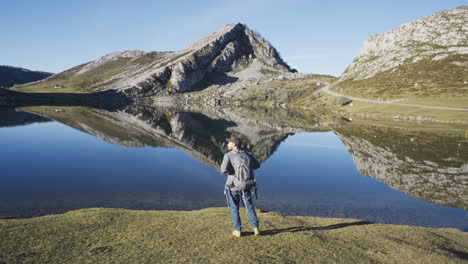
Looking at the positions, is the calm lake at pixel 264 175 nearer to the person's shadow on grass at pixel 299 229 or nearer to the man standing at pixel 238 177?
the person's shadow on grass at pixel 299 229

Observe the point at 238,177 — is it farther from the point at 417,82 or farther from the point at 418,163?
the point at 417,82

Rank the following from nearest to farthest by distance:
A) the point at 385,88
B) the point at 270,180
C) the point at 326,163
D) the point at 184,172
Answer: the point at 270,180 < the point at 184,172 < the point at 326,163 < the point at 385,88

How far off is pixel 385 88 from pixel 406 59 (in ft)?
159

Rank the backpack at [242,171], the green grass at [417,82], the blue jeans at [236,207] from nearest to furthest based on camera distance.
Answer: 1. the backpack at [242,171]
2. the blue jeans at [236,207]
3. the green grass at [417,82]

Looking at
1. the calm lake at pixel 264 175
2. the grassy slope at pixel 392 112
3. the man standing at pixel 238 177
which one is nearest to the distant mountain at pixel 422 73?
the grassy slope at pixel 392 112

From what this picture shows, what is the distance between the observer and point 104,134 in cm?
6844

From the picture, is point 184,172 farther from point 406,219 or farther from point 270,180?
point 406,219

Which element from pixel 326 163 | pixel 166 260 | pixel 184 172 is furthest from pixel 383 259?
pixel 326 163

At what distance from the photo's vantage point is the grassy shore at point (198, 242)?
401 inches

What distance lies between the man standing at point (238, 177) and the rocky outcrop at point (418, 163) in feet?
76.2

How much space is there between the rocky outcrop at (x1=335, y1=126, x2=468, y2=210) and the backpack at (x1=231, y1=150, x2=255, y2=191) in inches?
928

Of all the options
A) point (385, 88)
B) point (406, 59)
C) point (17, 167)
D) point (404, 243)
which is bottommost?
point (17, 167)

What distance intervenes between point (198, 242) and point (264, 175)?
1015 inches

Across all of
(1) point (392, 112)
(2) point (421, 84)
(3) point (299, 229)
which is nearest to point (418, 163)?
(3) point (299, 229)
